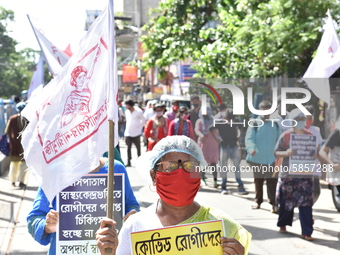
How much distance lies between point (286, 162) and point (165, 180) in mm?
4127

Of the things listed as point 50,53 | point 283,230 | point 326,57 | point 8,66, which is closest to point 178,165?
point 50,53

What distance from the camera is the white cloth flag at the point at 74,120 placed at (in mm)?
3664

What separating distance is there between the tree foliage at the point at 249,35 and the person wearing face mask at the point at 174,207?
9550mm

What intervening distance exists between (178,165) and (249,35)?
37.0 feet

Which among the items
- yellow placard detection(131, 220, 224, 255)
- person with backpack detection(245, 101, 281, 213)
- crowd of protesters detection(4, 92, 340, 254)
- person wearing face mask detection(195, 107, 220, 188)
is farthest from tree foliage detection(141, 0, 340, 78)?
yellow placard detection(131, 220, 224, 255)

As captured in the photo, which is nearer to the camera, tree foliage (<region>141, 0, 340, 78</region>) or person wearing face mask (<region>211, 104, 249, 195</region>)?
person wearing face mask (<region>211, 104, 249, 195</region>)

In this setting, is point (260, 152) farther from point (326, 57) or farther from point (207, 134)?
point (326, 57)

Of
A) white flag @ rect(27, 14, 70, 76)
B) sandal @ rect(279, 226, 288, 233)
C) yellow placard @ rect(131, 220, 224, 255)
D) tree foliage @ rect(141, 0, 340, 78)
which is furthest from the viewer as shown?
tree foliage @ rect(141, 0, 340, 78)

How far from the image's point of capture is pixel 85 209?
427 centimetres

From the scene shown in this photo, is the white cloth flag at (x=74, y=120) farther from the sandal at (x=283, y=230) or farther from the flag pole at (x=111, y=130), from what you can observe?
the sandal at (x=283, y=230)

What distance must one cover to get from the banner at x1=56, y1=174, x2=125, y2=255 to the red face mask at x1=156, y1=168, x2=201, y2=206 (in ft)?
3.87

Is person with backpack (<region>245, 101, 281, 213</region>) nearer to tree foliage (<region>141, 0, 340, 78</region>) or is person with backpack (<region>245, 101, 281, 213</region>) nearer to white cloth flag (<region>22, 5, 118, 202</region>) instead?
white cloth flag (<region>22, 5, 118, 202</region>)

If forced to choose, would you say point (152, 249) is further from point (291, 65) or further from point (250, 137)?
point (291, 65)

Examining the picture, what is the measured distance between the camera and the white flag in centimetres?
629
